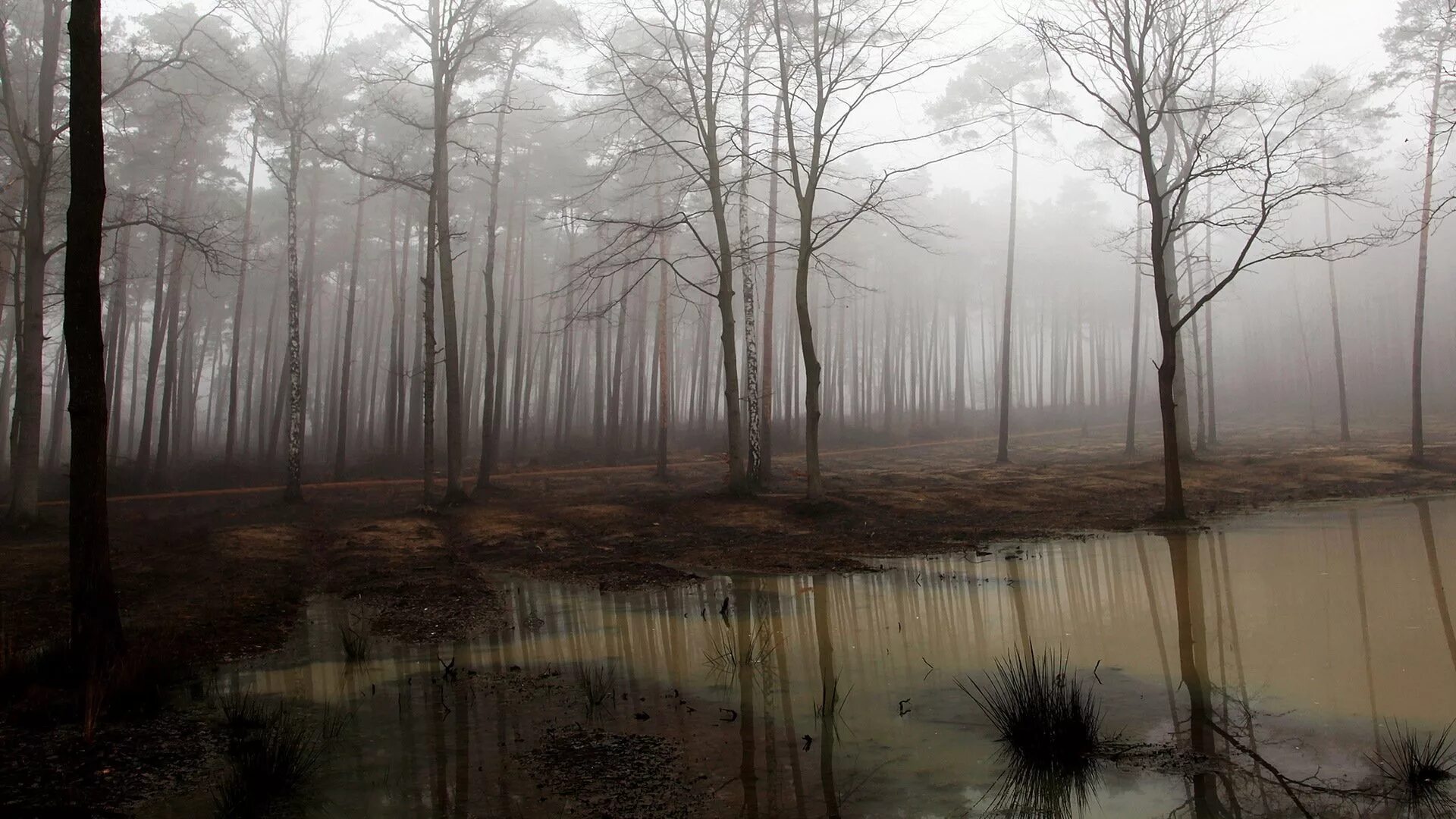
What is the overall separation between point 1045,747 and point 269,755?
424 centimetres

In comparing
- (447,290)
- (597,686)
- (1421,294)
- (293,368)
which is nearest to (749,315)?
(447,290)

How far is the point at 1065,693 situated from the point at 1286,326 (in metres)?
72.1

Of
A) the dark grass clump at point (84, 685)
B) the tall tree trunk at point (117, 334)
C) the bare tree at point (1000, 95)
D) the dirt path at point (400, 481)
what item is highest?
the bare tree at point (1000, 95)

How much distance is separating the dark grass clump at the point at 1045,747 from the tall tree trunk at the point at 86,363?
669 cm

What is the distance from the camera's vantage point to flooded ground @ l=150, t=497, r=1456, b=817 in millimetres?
4082

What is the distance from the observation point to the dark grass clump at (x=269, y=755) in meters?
4.06

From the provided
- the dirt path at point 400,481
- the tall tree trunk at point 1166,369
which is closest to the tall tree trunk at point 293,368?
the dirt path at point 400,481

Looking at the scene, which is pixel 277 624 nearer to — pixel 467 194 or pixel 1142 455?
pixel 1142 455

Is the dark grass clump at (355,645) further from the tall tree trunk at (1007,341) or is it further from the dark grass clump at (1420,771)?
the tall tree trunk at (1007,341)

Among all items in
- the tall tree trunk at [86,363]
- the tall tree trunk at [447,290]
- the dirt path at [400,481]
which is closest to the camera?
the tall tree trunk at [86,363]

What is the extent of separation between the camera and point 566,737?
5.08 meters

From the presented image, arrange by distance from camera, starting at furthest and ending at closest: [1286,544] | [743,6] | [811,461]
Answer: [743,6] < [811,461] < [1286,544]

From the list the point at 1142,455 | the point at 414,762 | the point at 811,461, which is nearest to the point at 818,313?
the point at 1142,455

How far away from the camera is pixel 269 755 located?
4.39 m
